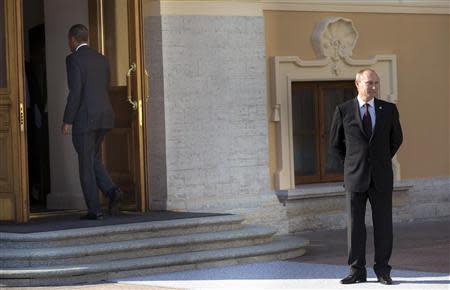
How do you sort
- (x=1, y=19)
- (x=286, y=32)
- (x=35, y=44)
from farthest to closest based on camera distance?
(x=35, y=44), (x=286, y=32), (x=1, y=19)

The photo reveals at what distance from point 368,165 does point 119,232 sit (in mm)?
2860

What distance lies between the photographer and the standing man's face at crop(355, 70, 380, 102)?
34.6 feet

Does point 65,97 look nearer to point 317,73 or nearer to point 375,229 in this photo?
point 317,73

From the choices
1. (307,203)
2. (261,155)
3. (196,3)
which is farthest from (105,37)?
(307,203)

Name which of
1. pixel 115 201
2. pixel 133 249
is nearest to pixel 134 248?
pixel 133 249

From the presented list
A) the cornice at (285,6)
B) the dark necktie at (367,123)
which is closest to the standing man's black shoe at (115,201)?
the cornice at (285,6)

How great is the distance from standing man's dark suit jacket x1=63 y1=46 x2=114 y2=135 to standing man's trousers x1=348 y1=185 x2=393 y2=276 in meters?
3.36

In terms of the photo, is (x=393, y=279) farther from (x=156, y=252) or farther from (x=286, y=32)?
(x=286, y=32)

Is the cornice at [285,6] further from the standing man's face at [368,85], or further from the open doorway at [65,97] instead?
the standing man's face at [368,85]

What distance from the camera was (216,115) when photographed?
1464cm

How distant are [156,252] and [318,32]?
4659 millimetres

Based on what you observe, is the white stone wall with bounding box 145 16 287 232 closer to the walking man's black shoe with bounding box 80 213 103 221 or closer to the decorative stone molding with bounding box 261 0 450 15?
the decorative stone molding with bounding box 261 0 450 15

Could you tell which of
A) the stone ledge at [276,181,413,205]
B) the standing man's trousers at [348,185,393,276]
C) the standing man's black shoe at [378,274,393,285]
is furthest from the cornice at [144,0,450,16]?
the standing man's black shoe at [378,274,393,285]

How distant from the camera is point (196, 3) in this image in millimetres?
14531
